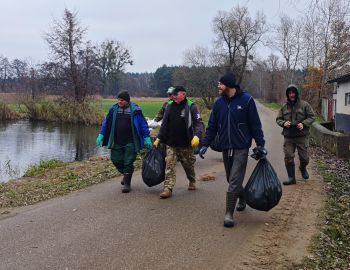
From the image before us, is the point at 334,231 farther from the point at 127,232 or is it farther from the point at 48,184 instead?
the point at 48,184

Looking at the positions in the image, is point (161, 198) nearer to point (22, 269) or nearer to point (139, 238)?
point (139, 238)

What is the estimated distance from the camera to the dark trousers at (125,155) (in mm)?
8609

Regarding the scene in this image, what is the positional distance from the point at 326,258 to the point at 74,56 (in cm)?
4340

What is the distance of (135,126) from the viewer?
336 inches

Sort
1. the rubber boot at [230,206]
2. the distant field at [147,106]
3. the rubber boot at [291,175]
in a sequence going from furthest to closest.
Result: 1. the distant field at [147,106]
2. the rubber boot at [291,175]
3. the rubber boot at [230,206]

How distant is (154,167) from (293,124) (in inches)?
118

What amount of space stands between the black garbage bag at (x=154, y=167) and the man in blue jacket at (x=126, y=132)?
0.24 meters

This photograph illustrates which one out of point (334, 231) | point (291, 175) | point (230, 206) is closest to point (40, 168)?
point (291, 175)

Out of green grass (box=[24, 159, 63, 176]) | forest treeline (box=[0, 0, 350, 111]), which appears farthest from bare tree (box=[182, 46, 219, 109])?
green grass (box=[24, 159, 63, 176])

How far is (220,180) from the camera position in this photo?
9891 millimetres

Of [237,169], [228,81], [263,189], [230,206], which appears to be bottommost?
[230,206]

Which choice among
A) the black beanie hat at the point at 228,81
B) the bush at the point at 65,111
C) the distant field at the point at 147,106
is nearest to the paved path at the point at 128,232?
the black beanie hat at the point at 228,81

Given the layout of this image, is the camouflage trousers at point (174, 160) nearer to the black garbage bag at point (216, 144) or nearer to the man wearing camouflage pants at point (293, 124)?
the black garbage bag at point (216, 144)

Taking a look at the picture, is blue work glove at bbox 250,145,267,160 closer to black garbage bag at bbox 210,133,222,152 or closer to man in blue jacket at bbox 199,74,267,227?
man in blue jacket at bbox 199,74,267,227
